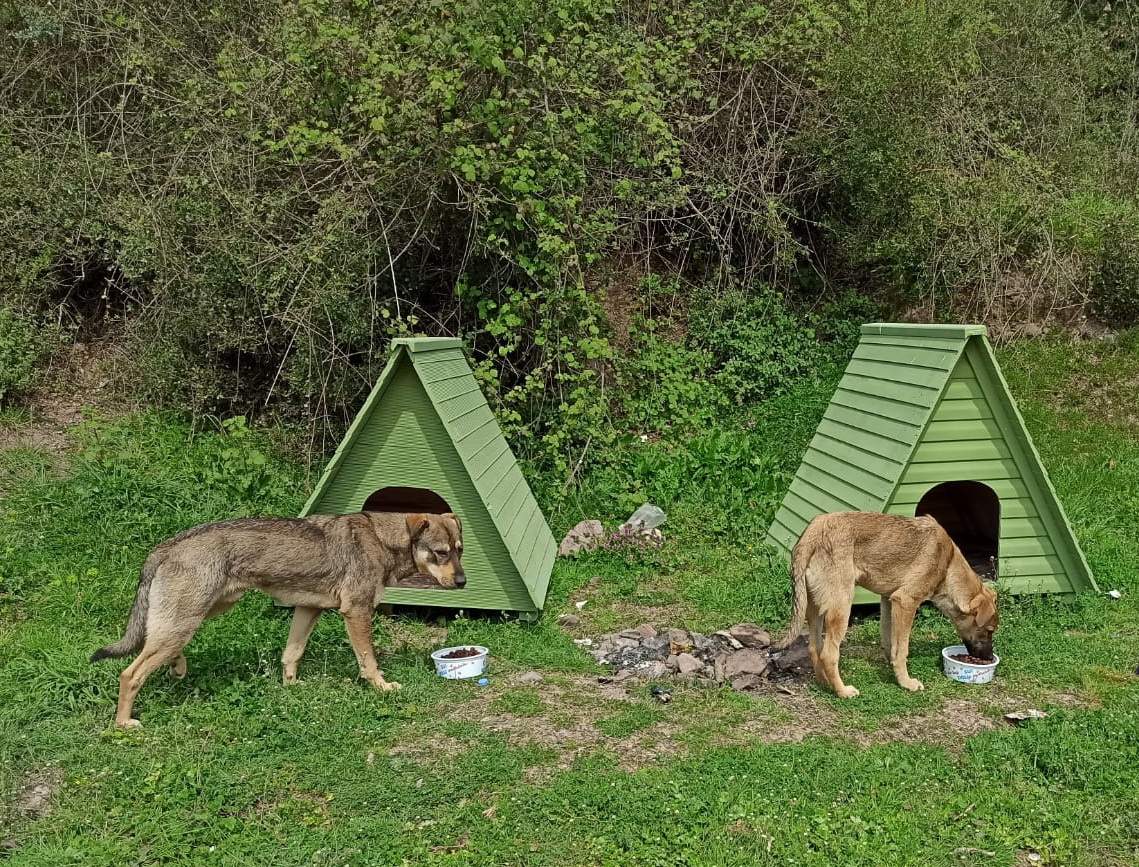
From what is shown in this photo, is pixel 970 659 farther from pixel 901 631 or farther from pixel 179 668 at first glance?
pixel 179 668

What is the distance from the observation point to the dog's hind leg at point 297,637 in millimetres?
6180

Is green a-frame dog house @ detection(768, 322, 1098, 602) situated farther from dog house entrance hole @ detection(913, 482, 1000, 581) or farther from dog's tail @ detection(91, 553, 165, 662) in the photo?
dog's tail @ detection(91, 553, 165, 662)

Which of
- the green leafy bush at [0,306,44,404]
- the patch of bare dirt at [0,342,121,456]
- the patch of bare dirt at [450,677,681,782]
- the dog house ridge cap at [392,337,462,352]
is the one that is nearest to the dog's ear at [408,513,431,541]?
the patch of bare dirt at [450,677,681,782]

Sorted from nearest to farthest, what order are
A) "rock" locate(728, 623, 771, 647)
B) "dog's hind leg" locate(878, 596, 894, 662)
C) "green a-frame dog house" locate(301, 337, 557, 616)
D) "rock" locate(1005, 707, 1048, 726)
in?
"rock" locate(1005, 707, 1048, 726) < "dog's hind leg" locate(878, 596, 894, 662) < "rock" locate(728, 623, 771, 647) < "green a-frame dog house" locate(301, 337, 557, 616)

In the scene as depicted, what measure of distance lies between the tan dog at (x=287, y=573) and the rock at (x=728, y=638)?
202cm

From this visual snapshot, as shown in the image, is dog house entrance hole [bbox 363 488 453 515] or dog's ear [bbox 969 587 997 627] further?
dog house entrance hole [bbox 363 488 453 515]

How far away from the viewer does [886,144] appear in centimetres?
1155

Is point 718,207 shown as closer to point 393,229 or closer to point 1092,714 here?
point 393,229

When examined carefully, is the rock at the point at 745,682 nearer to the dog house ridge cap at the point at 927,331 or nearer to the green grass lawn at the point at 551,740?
the green grass lawn at the point at 551,740

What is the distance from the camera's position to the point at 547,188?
9.52m

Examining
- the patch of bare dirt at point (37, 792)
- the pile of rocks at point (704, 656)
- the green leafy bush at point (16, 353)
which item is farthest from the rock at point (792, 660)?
the green leafy bush at point (16, 353)

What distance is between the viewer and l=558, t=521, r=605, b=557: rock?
346 inches

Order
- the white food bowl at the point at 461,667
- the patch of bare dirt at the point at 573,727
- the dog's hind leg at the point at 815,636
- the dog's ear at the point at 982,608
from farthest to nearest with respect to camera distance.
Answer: the white food bowl at the point at 461,667, the dog's ear at the point at 982,608, the dog's hind leg at the point at 815,636, the patch of bare dirt at the point at 573,727

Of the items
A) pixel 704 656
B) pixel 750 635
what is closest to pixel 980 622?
pixel 750 635
